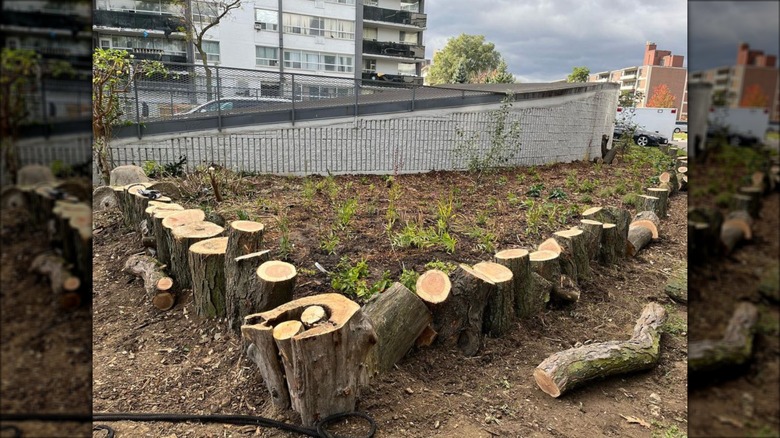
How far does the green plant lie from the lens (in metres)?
3.09

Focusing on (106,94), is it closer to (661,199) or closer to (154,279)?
(154,279)

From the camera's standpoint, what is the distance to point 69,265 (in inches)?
35.4

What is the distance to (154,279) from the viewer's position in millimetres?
3676

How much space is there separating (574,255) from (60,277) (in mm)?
4016

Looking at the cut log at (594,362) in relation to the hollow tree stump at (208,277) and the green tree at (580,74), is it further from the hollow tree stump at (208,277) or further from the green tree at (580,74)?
the green tree at (580,74)

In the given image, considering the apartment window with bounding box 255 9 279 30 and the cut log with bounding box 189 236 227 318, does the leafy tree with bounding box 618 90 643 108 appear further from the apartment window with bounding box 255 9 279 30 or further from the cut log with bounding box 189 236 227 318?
the apartment window with bounding box 255 9 279 30

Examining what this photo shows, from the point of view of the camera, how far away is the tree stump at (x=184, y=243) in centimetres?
350

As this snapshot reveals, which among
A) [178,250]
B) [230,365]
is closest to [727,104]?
[230,365]

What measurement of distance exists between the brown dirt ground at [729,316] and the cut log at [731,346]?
10 mm

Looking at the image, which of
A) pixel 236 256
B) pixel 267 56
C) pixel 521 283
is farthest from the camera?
pixel 267 56

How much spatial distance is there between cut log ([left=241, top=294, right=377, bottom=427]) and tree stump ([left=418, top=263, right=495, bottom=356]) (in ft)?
2.37

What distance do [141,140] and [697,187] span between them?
9.06m

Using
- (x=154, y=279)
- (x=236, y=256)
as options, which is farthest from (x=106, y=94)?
(x=236, y=256)

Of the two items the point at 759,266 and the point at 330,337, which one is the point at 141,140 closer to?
the point at 330,337
